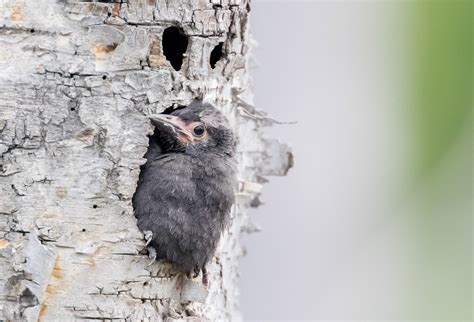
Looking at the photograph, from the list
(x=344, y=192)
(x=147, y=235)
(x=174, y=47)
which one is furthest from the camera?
(x=344, y=192)

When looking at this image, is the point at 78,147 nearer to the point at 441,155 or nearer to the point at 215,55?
the point at 215,55

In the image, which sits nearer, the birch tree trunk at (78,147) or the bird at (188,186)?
the birch tree trunk at (78,147)

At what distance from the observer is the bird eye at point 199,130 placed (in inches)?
215

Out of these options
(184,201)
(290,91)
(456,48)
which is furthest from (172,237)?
(290,91)

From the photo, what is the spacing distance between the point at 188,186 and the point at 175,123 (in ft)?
0.90

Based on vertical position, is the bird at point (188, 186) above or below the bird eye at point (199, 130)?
below

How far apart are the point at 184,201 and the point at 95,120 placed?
21.4 inches

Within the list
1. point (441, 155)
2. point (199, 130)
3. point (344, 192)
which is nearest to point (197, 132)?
point (199, 130)

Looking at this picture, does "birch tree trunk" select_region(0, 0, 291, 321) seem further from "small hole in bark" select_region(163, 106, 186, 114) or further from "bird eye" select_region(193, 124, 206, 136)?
"bird eye" select_region(193, 124, 206, 136)

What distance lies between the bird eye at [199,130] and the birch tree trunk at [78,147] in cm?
27

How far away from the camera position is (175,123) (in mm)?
5320

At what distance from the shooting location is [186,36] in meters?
5.27

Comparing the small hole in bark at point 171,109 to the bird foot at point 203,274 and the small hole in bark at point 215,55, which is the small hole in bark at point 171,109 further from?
the bird foot at point 203,274

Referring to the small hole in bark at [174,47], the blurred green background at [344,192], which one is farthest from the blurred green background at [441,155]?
the small hole in bark at [174,47]
